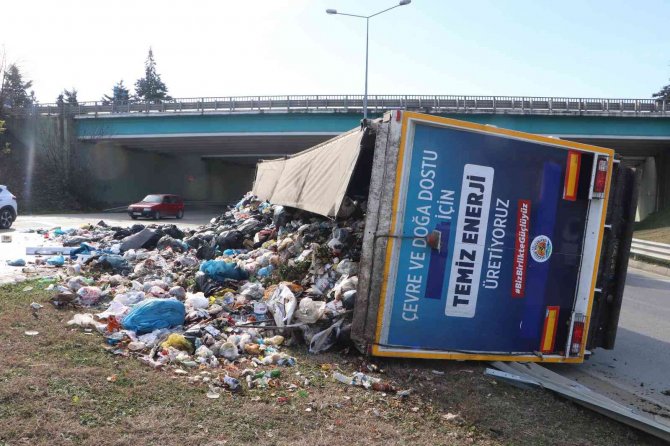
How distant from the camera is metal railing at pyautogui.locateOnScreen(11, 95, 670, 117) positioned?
2902cm

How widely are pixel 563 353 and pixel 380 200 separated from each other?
2.40 meters

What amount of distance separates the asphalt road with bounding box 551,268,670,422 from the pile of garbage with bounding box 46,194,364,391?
99.5 inches

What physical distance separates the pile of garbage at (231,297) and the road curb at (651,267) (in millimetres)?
11579

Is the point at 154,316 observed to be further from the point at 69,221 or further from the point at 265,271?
the point at 69,221

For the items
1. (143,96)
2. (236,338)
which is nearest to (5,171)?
(236,338)

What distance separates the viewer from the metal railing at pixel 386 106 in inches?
1142

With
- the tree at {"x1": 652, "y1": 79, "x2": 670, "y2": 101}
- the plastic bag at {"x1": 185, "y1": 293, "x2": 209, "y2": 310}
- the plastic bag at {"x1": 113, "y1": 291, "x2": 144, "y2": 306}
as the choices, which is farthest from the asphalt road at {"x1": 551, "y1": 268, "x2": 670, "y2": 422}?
the tree at {"x1": 652, "y1": 79, "x2": 670, "y2": 101}

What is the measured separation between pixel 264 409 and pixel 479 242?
94.2 inches

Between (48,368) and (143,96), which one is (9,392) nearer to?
(48,368)

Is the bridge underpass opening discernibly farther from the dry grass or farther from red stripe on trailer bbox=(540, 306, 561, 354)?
the dry grass

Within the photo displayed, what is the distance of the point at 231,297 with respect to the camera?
22.0 feet

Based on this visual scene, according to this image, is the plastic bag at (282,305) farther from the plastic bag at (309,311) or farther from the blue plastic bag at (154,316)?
the blue plastic bag at (154,316)

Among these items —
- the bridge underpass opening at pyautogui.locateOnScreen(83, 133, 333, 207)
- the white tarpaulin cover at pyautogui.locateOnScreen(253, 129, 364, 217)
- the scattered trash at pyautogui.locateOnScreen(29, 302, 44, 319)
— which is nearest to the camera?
the scattered trash at pyautogui.locateOnScreen(29, 302, 44, 319)

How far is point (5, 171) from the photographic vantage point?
34.8 meters
